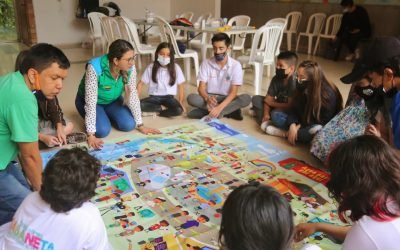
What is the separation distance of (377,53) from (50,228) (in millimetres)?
1558

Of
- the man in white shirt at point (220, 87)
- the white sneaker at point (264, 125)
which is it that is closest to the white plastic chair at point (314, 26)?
the man in white shirt at point (220, 87)

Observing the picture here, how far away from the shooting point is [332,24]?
7.05 m

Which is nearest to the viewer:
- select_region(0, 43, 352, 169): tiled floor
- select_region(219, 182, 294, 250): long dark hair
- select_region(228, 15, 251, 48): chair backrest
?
select_region(219, 182, 294, 250): long dark hair

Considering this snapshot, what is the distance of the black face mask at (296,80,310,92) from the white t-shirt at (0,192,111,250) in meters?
1.98

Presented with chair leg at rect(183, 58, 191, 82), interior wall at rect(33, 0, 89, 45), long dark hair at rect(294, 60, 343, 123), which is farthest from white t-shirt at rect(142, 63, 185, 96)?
interior wall at rect(33, 0, 89, 45)

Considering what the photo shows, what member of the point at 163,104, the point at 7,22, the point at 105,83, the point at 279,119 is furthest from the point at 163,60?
the point at 7,22

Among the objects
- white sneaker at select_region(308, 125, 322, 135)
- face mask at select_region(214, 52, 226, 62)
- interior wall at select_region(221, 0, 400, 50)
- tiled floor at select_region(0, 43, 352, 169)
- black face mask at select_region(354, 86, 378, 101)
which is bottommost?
tiled floor at select_region(0, 43, 352, 169)

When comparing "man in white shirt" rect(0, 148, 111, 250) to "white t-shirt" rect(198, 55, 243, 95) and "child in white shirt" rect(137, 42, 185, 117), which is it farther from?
"white t-shirt" rect(198, 55, 243, 95)

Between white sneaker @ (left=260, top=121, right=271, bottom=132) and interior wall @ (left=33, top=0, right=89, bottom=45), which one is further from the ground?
interior wall @ (left=33, top=0, right=89, bottom=45)

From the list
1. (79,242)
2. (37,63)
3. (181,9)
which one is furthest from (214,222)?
(181,9)

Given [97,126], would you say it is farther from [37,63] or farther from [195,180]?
[37,63]

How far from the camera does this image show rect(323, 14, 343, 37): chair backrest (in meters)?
6.88

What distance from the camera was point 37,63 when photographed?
1.57m

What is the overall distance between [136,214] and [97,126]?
120 cm
